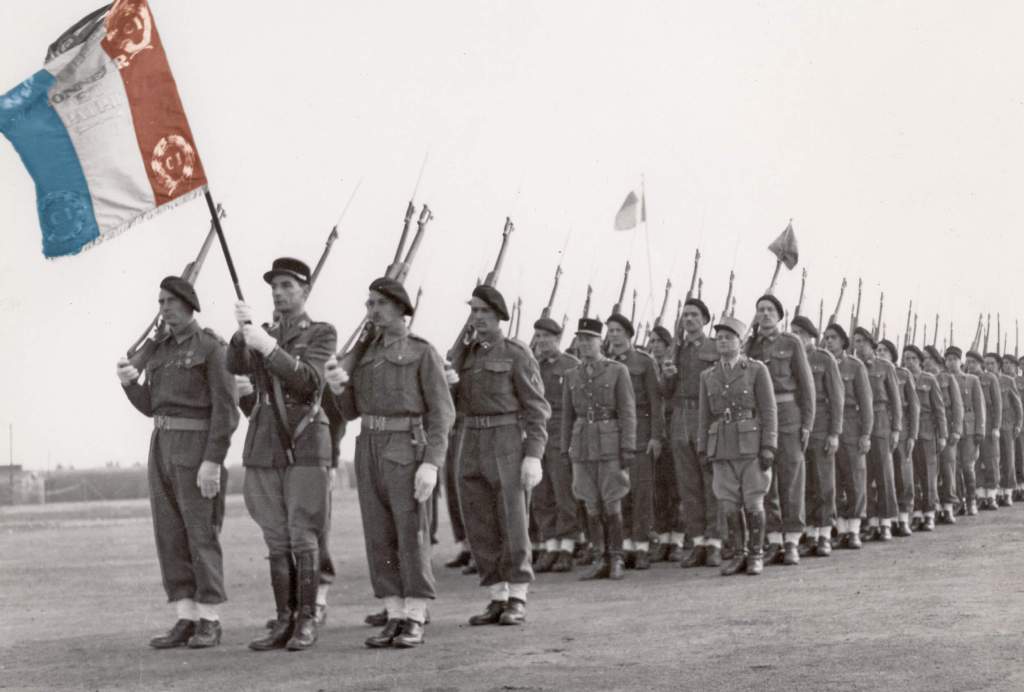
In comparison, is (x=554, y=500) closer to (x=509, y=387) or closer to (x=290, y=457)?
(x=509, y=387)

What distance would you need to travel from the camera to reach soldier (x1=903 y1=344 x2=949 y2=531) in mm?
15281

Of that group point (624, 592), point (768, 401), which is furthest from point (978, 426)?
point (624, 592)

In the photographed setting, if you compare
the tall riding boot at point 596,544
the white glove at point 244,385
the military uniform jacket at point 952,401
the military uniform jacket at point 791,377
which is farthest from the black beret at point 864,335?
the white glove at point 244,385

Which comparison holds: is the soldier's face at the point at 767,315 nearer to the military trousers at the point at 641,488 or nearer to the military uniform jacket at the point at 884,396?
the military trousers at the point at 641,488

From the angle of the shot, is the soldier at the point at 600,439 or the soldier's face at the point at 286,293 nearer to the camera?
the soldier's face at the point at 286,293

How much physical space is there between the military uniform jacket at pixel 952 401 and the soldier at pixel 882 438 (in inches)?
104

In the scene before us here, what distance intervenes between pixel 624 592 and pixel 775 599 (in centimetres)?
133

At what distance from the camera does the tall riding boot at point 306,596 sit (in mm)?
7523

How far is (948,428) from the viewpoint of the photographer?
55.8 feet

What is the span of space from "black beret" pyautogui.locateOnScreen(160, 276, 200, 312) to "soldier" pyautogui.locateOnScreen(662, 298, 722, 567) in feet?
17.2

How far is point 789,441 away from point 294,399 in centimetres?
538

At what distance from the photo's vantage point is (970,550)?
1198 cm

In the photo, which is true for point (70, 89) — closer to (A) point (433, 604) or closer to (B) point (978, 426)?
(A) point (433, 604)

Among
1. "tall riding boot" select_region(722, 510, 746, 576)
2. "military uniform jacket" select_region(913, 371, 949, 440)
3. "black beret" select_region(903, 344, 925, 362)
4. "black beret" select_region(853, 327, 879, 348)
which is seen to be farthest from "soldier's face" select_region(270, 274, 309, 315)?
"black beret" select_region(903, 344, 925, 362)
